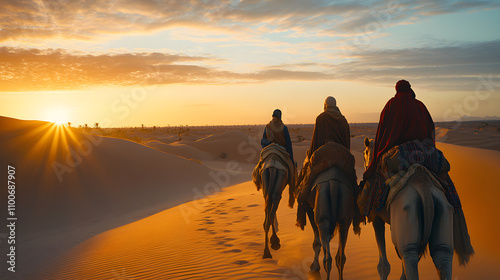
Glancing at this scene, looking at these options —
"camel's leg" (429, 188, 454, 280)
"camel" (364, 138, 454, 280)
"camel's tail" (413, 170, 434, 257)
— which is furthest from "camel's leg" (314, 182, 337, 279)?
"camel's leg" (429, 188, 454, 280)

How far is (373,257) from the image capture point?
6836 mm

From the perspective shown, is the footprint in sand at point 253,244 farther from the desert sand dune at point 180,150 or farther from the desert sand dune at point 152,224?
the desert sand dune at point 180,150

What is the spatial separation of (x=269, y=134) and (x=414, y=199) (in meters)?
4.74

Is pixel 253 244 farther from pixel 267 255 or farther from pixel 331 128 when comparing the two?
pixel 331 128

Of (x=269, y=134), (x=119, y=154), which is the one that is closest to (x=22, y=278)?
(x=269, y=134)

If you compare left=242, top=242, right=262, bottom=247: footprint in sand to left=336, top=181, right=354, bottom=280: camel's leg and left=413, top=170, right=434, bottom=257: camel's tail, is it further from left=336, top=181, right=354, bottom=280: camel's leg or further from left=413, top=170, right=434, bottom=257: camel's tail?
left=413, top=170, right=434, bottom=257: camel's tail

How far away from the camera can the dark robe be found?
19.0ft

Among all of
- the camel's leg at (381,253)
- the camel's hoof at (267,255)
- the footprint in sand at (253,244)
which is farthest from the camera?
the footprint in sand at (253,244)

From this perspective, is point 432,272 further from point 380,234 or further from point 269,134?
point 269,134

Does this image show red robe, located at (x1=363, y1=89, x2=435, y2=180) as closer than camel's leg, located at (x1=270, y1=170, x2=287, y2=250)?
Yes

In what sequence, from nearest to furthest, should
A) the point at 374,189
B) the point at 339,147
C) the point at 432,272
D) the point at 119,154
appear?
the point at 374,189 → the point at 339,147 → the point at 432,272 → the point at 119,154

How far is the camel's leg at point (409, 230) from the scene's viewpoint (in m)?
3.73

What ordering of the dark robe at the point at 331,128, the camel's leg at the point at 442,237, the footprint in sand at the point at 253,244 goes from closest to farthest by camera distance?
the camel's leg at the point at 442,237 → the dark robe at the point at 331,128 → the footprint in sand at the point at 253,244

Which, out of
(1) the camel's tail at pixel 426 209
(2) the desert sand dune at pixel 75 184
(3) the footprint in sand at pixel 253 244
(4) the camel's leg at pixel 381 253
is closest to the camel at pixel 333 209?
(4) the camel's leg at pixel 381 253
